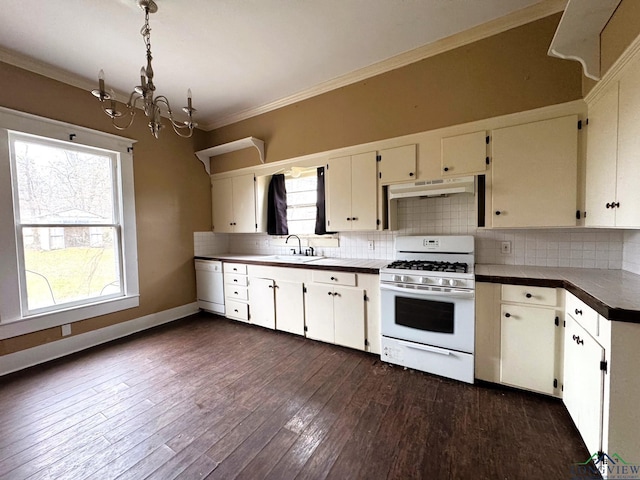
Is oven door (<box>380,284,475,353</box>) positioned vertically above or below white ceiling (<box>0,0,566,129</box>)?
below

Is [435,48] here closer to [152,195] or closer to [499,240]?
[499,240]

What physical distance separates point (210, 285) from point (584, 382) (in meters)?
3.99

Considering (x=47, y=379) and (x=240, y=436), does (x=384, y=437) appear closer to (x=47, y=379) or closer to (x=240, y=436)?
(x=240, y=436)

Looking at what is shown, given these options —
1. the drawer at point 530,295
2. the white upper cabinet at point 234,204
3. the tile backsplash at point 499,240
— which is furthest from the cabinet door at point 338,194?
the drawer at point 530,295

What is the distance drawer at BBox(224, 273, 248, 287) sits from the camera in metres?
3.53

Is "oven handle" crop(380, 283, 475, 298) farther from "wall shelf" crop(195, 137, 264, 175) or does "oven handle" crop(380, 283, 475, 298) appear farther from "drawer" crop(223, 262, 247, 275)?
"wall shelf" crop(195, 137, 264, 175)

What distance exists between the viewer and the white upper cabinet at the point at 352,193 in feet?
9.26

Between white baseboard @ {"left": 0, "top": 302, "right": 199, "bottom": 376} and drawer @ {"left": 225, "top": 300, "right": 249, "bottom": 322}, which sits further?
drawer @ {"left": 225, "top": 300, "right": 249, "bottom": 322}

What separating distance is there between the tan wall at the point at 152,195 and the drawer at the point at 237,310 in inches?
29.7

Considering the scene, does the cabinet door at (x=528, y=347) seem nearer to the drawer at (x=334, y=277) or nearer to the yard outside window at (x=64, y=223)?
the drawer at (x=334, y=277)

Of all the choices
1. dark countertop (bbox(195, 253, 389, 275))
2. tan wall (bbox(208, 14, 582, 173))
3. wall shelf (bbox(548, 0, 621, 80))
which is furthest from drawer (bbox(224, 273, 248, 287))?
wall shelf (bbox(548, 0, 621, 80))

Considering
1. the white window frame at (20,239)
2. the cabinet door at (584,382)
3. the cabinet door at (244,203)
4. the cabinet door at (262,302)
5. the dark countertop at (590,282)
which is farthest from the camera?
the cabinet door at (244,203)

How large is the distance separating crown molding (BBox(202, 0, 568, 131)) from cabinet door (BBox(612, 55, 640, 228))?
97 centimetres

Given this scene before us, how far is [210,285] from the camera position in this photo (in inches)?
156
